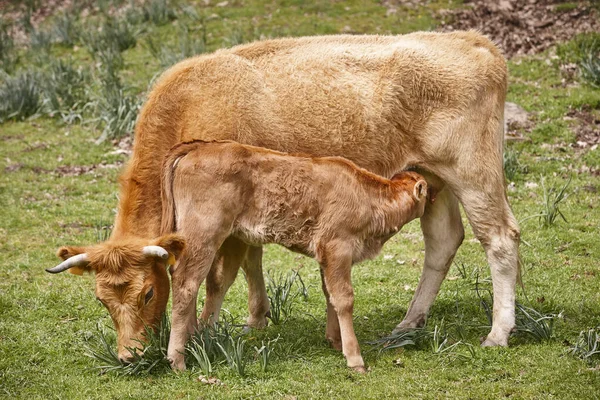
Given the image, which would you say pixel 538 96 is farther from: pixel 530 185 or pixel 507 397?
pixel 507 397

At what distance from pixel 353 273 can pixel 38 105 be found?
8.00 meters

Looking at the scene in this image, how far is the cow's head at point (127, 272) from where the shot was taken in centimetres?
602

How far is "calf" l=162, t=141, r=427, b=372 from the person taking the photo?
625 centimetres

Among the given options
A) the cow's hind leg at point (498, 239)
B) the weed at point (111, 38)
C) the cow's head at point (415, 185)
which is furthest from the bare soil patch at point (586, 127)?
the weed at point (111, 38)

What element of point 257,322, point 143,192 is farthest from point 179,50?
point 143,192

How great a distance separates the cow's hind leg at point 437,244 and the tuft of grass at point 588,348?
4.72ft

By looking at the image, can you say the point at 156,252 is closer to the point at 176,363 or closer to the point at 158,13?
the point at 176,363

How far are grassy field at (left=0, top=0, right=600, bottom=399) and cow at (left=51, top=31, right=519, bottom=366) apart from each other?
2.16ft

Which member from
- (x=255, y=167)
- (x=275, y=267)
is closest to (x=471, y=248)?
(x=275, y=267)

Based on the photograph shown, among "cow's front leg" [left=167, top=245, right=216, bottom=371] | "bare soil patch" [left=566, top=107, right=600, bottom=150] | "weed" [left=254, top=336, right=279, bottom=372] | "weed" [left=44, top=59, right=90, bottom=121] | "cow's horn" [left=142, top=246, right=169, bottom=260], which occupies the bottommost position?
"bare soil patch" [left=566, top=107, right=600, bottom=150]

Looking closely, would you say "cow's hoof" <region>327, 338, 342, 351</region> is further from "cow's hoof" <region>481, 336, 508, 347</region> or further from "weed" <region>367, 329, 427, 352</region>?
"cow's hoof" <region>481, 336, 508, 347</region>

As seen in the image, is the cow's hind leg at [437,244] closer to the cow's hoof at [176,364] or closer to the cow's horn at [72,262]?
the cow's hoof at [176,364]

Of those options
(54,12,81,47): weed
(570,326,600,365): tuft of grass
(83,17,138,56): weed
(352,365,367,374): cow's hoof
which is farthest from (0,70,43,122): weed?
(570,326,600,365): tuft of grass

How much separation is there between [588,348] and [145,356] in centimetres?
336
